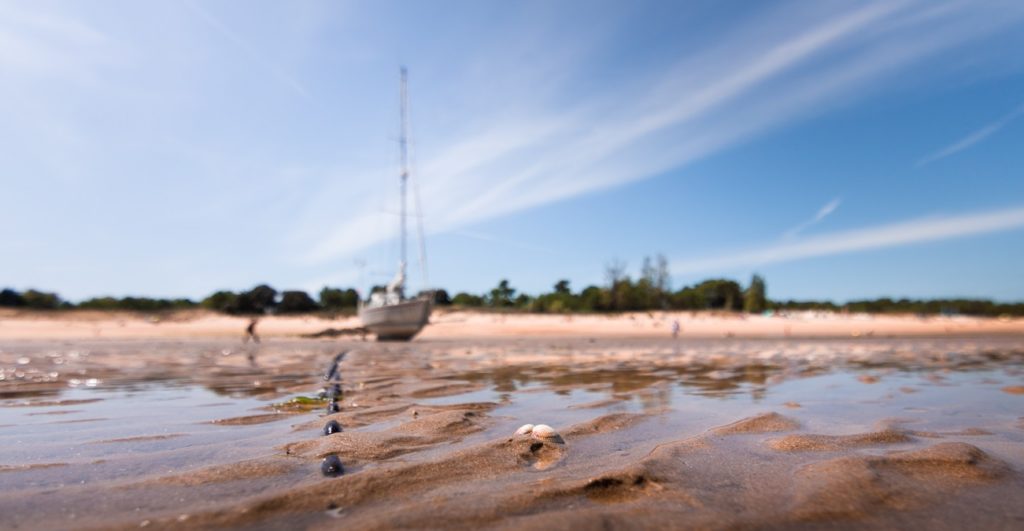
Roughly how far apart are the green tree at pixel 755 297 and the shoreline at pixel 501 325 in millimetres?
11951

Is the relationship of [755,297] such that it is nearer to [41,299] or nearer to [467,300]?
[467,300]

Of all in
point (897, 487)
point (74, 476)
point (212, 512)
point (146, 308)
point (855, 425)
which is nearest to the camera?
point (212, 512)

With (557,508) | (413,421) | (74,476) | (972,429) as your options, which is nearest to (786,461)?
(557,508)

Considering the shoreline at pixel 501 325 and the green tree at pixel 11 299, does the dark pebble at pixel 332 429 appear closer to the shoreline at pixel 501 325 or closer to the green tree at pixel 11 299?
the shoreline at pixel 501 325

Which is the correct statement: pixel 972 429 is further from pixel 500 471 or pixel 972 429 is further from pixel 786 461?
pixel 500 471

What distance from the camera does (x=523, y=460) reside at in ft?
9.11

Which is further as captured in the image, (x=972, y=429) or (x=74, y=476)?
(x=972, y=429)

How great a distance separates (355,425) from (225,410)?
1.83m

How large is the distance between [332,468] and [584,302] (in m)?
59.7

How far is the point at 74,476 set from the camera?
2514 millimetres

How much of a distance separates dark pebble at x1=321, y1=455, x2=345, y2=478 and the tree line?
4595 centimetres

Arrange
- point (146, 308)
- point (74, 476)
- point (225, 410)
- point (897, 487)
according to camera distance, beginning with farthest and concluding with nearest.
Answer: point (146, 308), point (225, 410), point (74, 476), point (897, 487)

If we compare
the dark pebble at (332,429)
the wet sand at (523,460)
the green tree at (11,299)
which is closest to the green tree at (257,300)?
the green tree at (11,299)

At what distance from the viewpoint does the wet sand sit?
1909 millimetres
